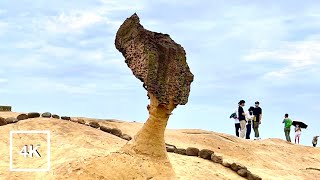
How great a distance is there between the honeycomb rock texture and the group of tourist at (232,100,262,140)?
825 cm

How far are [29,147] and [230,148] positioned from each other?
5624mm

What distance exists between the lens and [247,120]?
17.1 metres

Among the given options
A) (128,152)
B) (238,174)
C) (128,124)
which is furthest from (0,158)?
(128,124)

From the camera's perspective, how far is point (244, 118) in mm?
16906

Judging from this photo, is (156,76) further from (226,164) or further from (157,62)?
(226,164)

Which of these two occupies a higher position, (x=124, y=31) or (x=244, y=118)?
(x=124, y=31)

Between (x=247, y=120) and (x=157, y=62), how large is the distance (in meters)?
9.07

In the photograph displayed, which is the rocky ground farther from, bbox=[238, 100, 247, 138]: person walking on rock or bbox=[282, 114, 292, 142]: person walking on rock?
bbox=[282, 114, 292, 142]: person walking on rock

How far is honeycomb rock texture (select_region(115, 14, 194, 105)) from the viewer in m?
8.44

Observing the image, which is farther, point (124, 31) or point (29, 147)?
point (29, 147)

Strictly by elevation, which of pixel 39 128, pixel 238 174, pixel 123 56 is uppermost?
pixel 123 56

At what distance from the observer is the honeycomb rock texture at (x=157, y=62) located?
8438 millimetres

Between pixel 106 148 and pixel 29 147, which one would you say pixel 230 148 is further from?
pixel 29 147

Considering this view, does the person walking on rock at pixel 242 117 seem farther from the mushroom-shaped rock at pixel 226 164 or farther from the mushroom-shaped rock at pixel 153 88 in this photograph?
Answer: the mushroom-shaped rock at pixel 153 88
